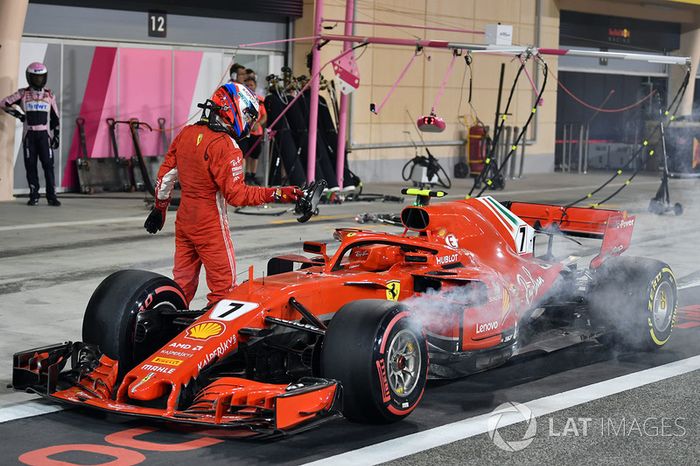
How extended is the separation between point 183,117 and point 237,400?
16.1 m

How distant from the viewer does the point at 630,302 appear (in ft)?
29.3

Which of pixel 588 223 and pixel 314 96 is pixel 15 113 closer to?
→ pixel 314 96

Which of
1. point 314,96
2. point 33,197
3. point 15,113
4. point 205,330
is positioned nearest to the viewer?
point 205,330

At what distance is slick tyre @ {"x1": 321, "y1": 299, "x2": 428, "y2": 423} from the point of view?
6594 millimetres

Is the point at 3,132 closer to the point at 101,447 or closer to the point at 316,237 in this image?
the point at 316,237

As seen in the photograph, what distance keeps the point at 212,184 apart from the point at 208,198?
0.10 metres

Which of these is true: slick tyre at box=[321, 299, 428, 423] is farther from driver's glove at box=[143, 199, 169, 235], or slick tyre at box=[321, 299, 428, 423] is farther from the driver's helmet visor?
the driver's helmet visor

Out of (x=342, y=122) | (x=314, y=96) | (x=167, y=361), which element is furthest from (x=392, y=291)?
(x=342, y=122)

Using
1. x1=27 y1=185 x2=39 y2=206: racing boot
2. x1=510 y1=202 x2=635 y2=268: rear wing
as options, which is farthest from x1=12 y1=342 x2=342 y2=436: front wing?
x1=27 y1=185 x2=39 y2=206: racing boot

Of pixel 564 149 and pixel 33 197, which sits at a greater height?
pixel 564 149

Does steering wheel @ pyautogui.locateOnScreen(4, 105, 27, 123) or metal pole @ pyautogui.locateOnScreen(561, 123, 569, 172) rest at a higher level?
steering wheel @ pyautogui.locateOnScreen(4, 105, 27, 123)

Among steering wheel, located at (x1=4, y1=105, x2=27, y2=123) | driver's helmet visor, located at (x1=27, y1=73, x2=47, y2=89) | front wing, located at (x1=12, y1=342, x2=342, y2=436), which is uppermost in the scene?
driver's helmet visor, located at (x1=27, y1=73, x2=47, y2=89)

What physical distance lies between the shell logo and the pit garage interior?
543 mm

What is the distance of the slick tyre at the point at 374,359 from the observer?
659cm
